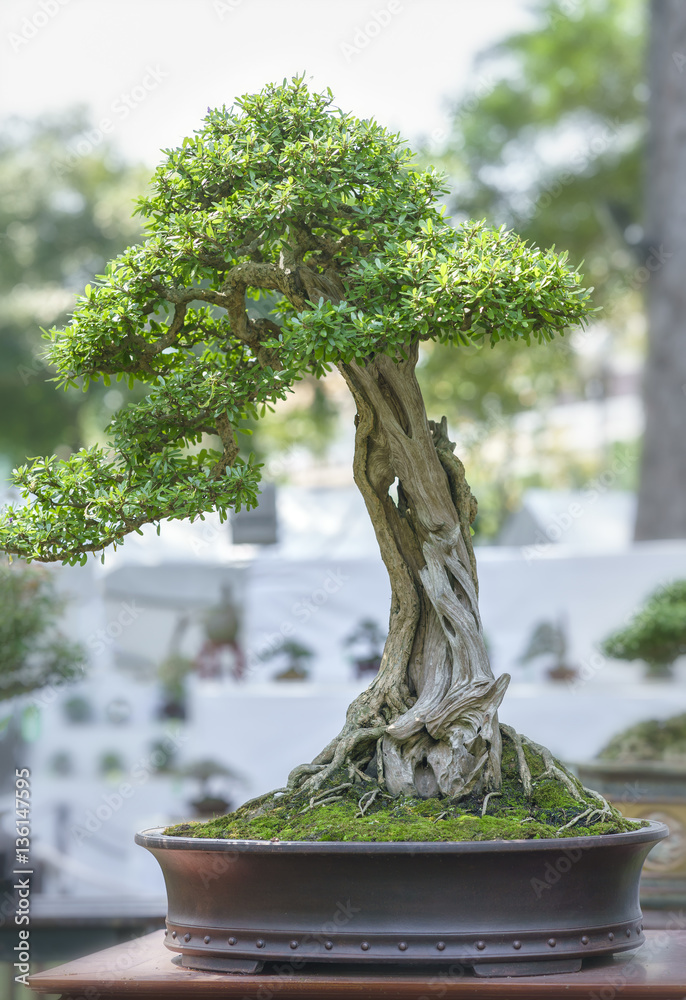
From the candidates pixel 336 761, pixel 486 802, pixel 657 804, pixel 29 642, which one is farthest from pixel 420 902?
pixel 29 642

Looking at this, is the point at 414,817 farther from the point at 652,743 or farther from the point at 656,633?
the point at 652,743

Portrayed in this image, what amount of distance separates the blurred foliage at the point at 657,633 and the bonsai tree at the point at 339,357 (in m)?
1.82

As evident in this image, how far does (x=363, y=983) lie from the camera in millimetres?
1146

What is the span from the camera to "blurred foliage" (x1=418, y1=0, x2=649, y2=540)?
7234 millimetres

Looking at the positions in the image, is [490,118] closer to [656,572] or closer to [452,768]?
[656,572]

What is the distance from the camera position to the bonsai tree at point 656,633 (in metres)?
3.21

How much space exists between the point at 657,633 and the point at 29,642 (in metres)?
2.24

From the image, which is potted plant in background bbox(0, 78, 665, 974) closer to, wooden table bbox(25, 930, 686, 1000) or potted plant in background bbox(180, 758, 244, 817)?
wooden table bbox(25, 930, 686, 1000)

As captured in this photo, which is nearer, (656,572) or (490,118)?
(656,572)

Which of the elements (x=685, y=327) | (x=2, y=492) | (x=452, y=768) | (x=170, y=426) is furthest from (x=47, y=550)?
(x=685, y=327)

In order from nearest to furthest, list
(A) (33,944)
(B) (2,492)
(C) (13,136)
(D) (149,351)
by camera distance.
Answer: (D) (149,351) → (A) (33,944) → (B) (2,492) → (C) (13,136)

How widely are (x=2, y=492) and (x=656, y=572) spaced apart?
103 inches

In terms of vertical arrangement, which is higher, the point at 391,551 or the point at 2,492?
the point at 2,492

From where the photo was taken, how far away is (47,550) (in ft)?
4.91
